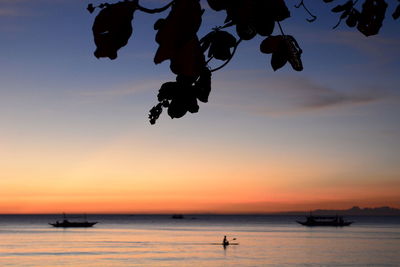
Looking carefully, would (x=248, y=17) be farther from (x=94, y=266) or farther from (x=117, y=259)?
(x=117, y=259)

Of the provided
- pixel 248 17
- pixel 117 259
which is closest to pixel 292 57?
pixel 248 17

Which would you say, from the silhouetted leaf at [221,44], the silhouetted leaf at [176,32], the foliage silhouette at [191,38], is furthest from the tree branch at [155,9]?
the silhouetted leaf at [221,44]

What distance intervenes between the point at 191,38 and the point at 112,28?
18 centimetres

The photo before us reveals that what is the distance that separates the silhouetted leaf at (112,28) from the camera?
1011 millimetres

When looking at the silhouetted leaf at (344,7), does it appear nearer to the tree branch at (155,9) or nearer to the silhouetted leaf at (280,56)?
the silhouetted leaf at (280,56)

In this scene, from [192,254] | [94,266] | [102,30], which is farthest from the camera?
[192,254]

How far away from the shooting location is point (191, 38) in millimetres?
911

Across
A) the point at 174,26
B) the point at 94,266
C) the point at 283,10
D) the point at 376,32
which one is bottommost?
the point at 94,266

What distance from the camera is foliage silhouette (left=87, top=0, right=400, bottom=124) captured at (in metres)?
0.89

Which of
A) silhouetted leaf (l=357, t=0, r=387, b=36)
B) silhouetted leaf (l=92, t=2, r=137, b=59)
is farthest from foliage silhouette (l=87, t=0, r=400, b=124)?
silhouetted leaf (l=357, t=0, r=387, b=36)

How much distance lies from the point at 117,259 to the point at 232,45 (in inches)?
2361

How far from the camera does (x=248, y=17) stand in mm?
1070

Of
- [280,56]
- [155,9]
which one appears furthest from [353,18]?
[155,9]

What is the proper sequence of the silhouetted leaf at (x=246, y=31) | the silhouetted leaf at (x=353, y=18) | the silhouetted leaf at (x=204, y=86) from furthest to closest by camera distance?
the silhouetted leaf at (x=353, y=18)
the silhouetted leaf at (x=204, y=86)
the silhouetted leaf at (x=246, y=31)
